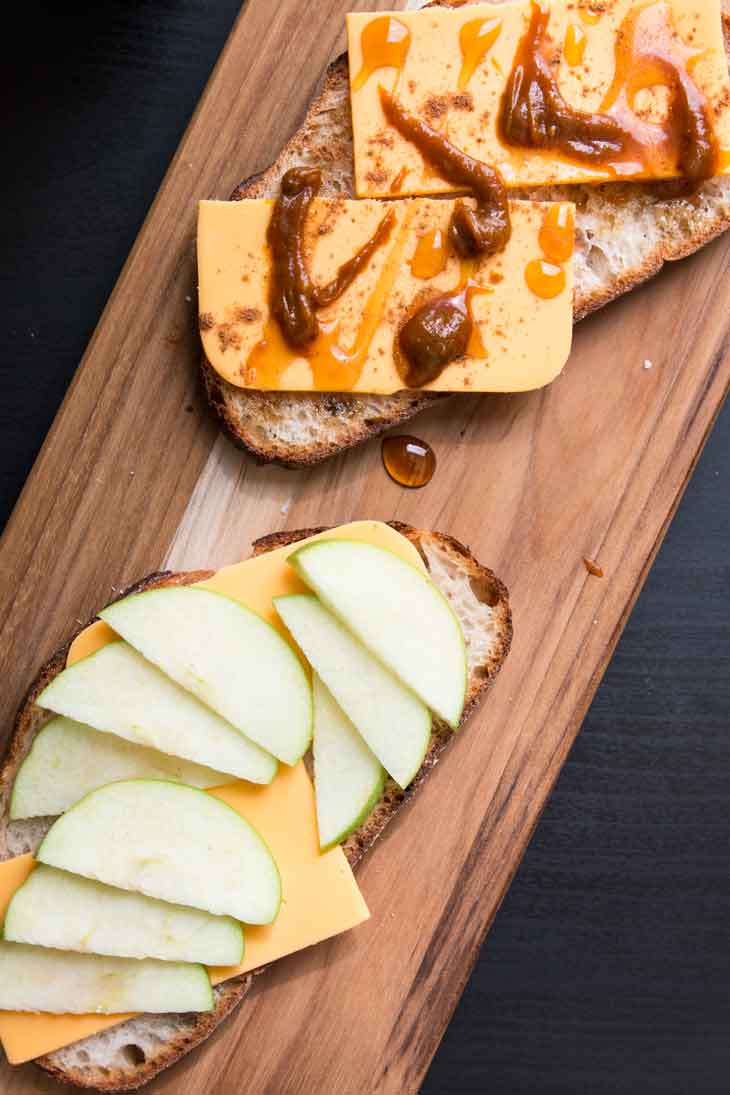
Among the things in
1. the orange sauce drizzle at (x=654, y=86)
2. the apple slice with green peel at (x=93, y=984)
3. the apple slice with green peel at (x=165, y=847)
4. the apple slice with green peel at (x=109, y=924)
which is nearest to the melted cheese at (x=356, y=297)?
the orange sauce drizzle at (x=654, y=86)

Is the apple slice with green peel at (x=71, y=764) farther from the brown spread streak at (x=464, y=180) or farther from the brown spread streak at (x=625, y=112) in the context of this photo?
the brown spread streak at (x=625, y=112)

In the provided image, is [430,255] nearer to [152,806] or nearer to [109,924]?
[152,806]

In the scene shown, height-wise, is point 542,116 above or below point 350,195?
above

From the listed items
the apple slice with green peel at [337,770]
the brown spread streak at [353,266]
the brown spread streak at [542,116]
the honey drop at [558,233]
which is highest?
the brown spread streak at [542,116]

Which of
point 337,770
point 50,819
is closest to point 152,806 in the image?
point 50,819

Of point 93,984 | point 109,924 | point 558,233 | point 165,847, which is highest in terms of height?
point 558,233
